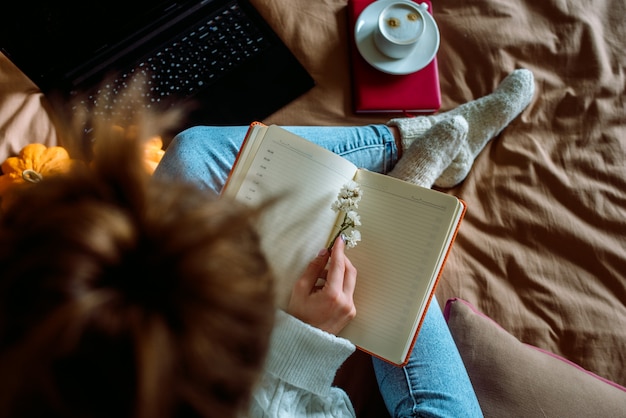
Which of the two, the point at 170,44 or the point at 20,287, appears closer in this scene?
the point at 20,287

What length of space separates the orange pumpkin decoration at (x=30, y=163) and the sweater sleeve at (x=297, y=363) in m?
0.44

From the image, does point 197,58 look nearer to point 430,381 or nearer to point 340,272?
point 340,272

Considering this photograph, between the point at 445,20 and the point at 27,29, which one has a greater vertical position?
the point at 27,29

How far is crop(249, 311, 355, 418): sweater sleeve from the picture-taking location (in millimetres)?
536

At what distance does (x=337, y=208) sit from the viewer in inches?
24.0

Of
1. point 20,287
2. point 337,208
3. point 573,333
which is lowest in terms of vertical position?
point 573,333

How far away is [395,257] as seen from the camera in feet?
2.04

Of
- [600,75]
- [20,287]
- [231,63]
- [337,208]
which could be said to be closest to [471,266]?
[337,208]

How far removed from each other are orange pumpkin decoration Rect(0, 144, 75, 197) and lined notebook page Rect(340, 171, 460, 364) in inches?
19.0

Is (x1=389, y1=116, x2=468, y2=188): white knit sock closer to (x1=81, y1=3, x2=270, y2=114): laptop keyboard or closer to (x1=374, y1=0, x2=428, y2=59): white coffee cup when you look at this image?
(x1=374, y1=0, x2=428, y2=59): white coffee cup

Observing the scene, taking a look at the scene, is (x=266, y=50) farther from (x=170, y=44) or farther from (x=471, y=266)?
(x=471, y=266)

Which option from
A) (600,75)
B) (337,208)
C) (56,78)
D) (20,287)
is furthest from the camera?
(600,75)

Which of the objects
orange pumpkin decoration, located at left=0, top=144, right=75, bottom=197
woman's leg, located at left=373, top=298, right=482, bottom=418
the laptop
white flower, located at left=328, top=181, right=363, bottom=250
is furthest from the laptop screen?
woman's leg, located at left=373, top=298, right=482, bottom=418

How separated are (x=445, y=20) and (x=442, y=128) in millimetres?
236
